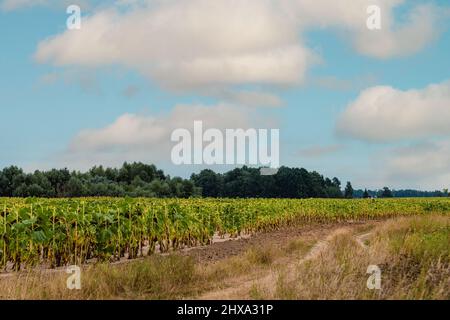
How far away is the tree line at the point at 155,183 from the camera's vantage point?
85.2m

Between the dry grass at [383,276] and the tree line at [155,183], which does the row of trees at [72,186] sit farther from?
the dry grass at [383,276]

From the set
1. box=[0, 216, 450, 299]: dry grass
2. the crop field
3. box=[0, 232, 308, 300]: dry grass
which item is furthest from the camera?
the crop field

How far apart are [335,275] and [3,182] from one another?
8168 centimetres

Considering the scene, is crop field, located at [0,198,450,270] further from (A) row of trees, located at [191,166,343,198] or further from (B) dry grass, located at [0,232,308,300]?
(A) row of trees, located at [191,166,343,198]

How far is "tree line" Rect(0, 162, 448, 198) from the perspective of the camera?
85.2 m

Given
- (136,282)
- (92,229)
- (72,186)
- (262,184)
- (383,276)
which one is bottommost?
(136,282)

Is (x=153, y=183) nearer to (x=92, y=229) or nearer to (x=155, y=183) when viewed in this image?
(x=155, y=183)

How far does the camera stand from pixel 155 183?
96875 mm

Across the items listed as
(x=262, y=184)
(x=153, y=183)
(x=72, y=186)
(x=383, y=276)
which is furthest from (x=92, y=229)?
(x=262, y=184)

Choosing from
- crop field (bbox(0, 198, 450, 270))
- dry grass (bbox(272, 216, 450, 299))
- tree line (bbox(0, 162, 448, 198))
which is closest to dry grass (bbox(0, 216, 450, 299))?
dry grass (bbox(272, 216, 450, 299))

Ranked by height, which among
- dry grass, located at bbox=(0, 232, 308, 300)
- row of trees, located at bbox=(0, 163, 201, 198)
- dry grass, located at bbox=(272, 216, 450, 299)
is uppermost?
row of trees, located at bbox=(0, 163, 201, 198)

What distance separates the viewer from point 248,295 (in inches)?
416
